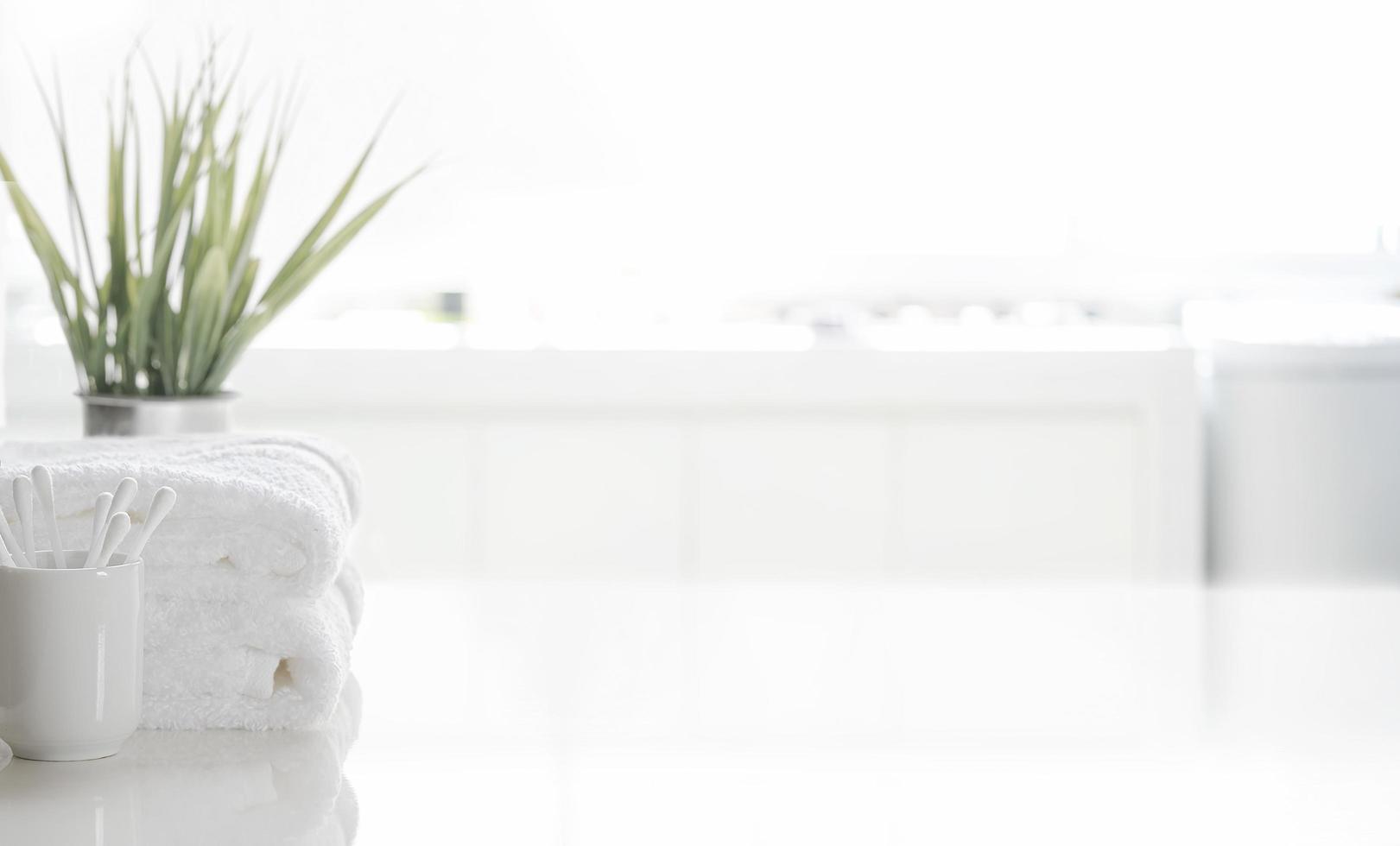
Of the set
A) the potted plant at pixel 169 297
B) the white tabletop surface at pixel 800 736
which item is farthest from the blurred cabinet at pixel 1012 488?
the potted plant at pixel 169 297

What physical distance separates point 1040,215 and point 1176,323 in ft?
1.13

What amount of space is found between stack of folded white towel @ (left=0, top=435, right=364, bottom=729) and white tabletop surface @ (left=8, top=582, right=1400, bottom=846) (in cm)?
2

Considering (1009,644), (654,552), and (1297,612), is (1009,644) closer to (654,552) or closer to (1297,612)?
(1297,612)

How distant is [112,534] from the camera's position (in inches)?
26.6

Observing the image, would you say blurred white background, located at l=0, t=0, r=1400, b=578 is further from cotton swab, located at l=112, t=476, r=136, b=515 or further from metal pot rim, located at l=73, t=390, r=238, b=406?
cotton swab, located at l=112, t=476, r=136, b=515

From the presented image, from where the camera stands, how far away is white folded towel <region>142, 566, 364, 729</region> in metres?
0.73

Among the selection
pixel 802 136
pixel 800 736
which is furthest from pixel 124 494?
pixel 802 136

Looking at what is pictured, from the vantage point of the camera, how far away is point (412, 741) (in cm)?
74

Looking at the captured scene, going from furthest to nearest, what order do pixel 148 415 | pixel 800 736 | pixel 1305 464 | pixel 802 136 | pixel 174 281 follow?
A: pixel 802 136
pixel 1305 464
pixel 174 281
pixel 148 415
pixel 800 736

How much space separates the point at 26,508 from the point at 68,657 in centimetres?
7

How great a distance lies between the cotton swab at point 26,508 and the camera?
26.8 inches

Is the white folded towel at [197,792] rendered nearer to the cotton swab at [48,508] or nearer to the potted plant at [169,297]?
the cotton swab at [48,508]

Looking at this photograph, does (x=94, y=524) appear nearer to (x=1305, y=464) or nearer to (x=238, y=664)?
(x=238, y=664)

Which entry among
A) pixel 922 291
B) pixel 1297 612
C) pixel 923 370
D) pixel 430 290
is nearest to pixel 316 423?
pixel 430 290
